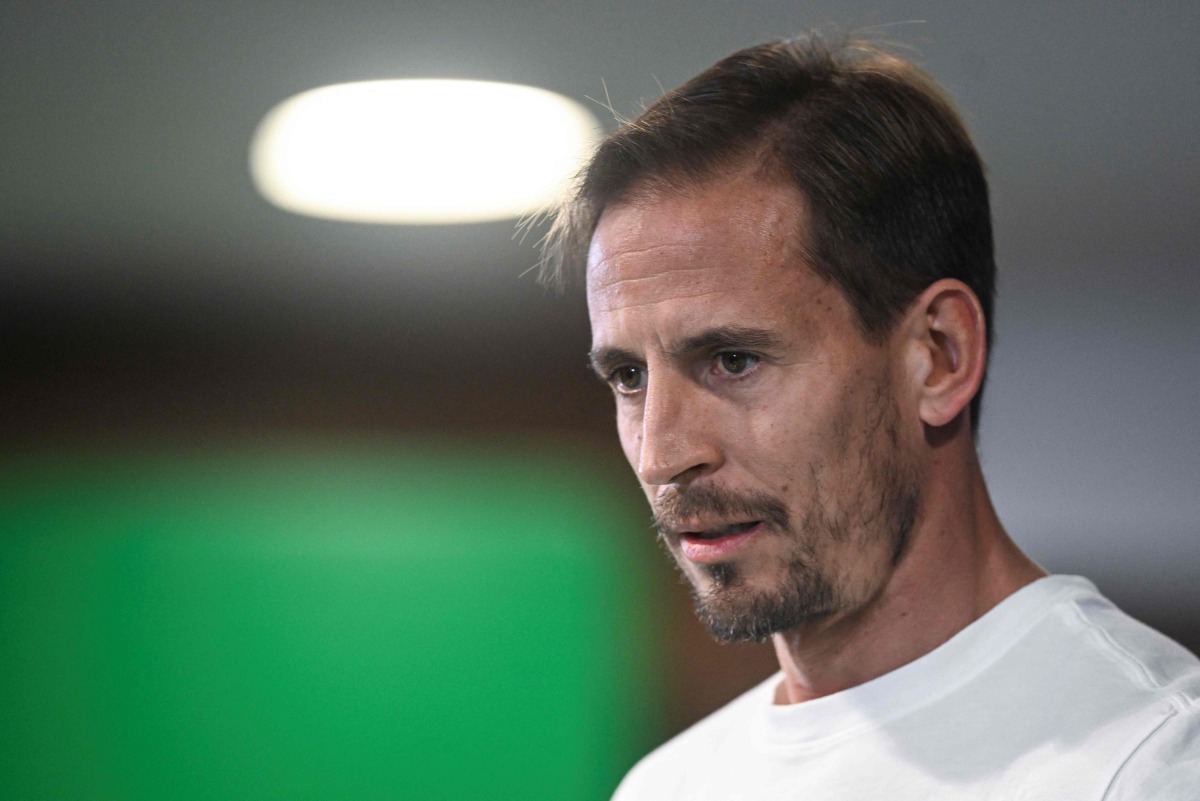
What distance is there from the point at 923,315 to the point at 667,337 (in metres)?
0.26

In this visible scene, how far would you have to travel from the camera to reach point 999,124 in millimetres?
2387

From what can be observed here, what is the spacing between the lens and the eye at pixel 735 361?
109 cm

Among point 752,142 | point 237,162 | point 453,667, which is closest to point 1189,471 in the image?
point 453,667

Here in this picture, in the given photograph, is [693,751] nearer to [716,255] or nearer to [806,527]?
[806,527]

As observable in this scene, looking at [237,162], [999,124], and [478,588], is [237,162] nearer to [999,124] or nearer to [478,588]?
[478,588]

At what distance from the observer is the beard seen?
1.08 m

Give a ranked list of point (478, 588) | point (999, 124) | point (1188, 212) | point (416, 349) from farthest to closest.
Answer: point (416, 349) → point (478, 588) → point (1188, 212) → point (999, 124)

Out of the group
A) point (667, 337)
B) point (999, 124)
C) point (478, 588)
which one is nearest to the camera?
point (667, 337)

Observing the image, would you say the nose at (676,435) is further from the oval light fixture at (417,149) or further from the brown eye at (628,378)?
the oval light fixture at (417,149)

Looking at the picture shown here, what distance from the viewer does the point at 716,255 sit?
110 centimetres

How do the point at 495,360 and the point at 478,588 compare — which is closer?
the point at 478,588

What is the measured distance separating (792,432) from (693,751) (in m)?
0.48

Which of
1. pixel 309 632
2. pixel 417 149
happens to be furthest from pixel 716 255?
pixel 309 632

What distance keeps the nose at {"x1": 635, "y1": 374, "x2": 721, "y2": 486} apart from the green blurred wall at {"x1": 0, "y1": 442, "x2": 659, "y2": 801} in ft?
5.86
